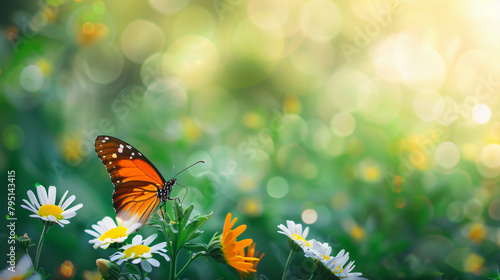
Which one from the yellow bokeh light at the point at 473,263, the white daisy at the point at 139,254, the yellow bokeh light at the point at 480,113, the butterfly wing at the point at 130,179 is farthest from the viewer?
the yellow bokeh light at the point at 480,113

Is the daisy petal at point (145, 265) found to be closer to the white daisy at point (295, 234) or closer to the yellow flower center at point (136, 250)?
the yellow flower center at point (136, 250)

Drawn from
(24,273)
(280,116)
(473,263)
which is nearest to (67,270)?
(24,273)

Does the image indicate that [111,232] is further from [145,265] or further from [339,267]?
[339,267]

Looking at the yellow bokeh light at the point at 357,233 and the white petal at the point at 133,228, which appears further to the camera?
the yellow bokeh light at the point at 357,233

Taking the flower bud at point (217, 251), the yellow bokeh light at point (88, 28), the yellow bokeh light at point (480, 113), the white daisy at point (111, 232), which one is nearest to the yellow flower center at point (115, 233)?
the white daisy at point (111, 232)

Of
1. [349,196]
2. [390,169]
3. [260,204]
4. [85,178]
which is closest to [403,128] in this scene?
[390,169]

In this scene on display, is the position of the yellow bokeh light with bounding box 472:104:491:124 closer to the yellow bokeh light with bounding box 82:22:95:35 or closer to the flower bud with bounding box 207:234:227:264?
the flower bud with bounding box 207:234:227:264
